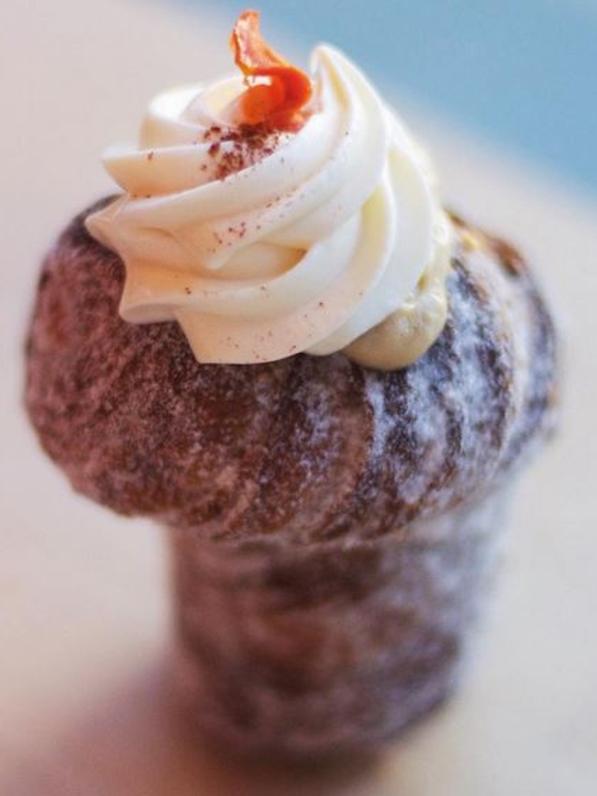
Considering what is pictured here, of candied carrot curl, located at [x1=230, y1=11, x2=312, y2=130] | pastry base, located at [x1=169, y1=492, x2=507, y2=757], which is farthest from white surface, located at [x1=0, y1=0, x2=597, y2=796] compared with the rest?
candied carrot curl, located at [x1=230, y1=11, x2=312, y2=130]

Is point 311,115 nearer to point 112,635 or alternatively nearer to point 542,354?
point 542,354

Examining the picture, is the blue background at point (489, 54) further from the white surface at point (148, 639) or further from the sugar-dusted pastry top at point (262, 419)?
the sugar-dusted pastry top at point (262, 419)

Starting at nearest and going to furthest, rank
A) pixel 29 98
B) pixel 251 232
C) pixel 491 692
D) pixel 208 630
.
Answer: pixel 251 232
pixel 208 630
pixel 491 692
pixel 29 98

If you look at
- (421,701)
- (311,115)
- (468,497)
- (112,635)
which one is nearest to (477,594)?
(421,701)

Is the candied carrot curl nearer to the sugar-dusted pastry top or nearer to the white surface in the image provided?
the sugar-dusted pastry top

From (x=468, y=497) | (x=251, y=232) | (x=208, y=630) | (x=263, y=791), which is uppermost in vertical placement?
(x=251, y=232)

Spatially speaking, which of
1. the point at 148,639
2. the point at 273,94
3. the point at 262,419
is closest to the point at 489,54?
the point at 148,639

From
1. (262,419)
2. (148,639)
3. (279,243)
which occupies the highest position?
(279,243)

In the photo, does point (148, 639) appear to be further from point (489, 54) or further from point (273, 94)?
point (489, 54)
